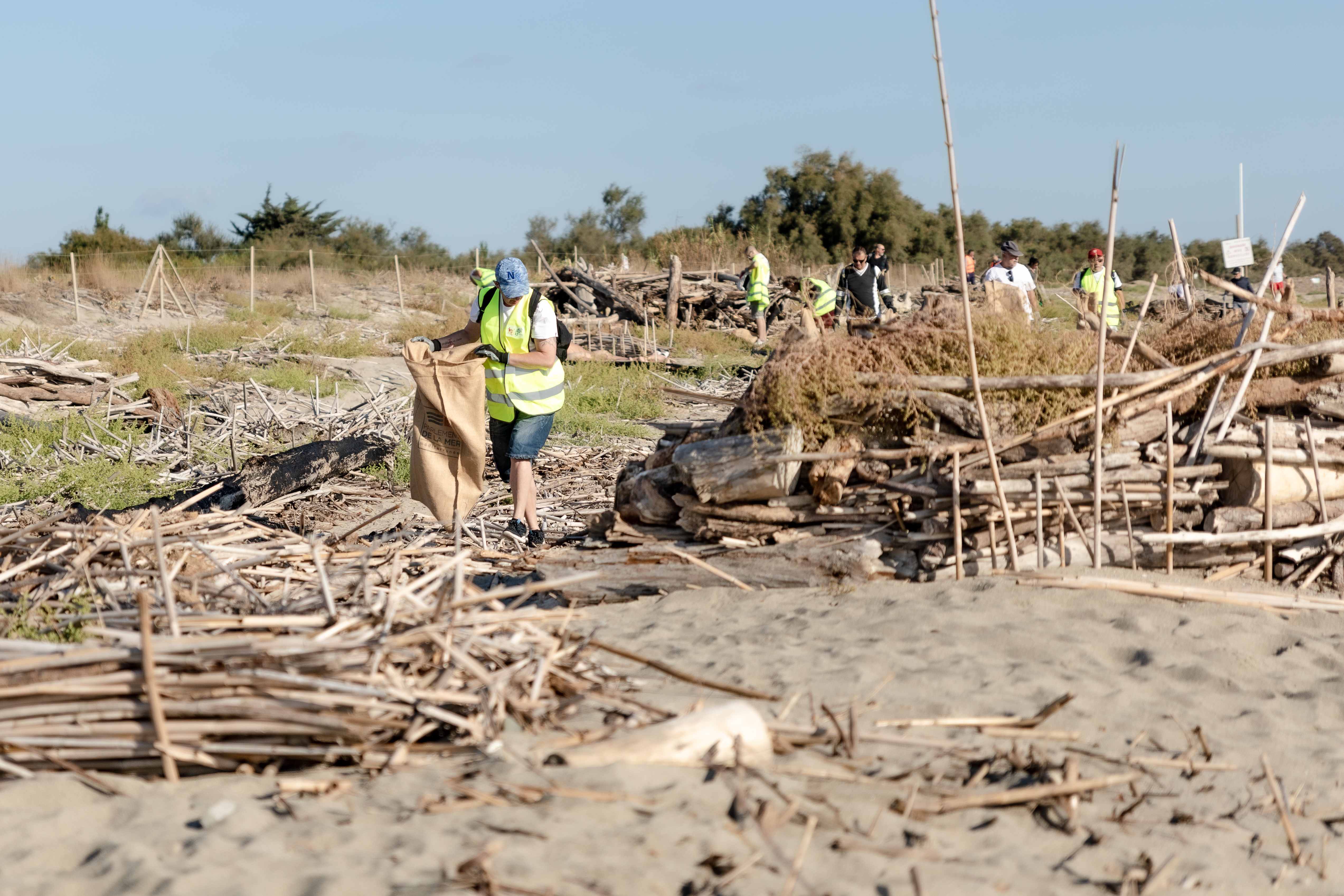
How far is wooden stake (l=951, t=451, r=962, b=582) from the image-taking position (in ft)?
15.4

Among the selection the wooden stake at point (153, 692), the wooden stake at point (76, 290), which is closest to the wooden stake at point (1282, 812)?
the wooden stake at point (153, 692)

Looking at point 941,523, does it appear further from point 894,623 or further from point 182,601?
point 182,601

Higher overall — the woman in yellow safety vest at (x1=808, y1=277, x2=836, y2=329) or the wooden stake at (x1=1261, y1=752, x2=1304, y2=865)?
the woman in yellow safety vest at (x1=808, y1=277, x2=836, y2=329)

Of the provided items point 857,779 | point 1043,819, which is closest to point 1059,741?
point 1043,819

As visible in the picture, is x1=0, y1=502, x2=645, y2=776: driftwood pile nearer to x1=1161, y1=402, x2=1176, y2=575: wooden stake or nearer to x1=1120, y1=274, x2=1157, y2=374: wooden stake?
x1=1161, y1=402, x2=1176, y2=575: wooden stake

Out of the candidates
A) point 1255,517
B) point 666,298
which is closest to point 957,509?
point 1255,517

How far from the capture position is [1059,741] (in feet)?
10.5

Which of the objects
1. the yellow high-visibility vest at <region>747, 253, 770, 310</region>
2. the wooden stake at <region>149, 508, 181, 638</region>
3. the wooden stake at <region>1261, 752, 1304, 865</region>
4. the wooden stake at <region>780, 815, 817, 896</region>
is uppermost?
the yellow high-visibility vest at <region>747, 253, 770, 310</region>

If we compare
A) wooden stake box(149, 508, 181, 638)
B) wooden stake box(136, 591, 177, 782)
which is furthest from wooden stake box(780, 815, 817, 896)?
wooden stake box(149, 508, 181, 638)

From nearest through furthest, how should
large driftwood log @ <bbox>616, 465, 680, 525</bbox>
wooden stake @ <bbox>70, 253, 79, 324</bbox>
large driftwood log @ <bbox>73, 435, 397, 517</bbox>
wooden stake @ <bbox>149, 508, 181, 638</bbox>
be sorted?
wooden stake @ <bbox>149, 508, 181, 638</bbox> < large driftwood log @ <bbox>616, 465, 680, 525</bbox> < large driftwood log @ <bbox>73, 435, 397, 517</bbox> < wooden stake @ <bbox>70, 253, 79, 324</bbox>

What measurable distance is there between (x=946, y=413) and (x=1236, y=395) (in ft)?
4.70

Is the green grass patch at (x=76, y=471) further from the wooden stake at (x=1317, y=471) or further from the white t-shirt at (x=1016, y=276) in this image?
the white t-shirt at (x=1016, y=276)

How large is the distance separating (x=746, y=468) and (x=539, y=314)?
1798mm

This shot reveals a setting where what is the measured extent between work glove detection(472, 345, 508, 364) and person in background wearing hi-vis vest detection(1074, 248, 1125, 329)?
4.59 m
